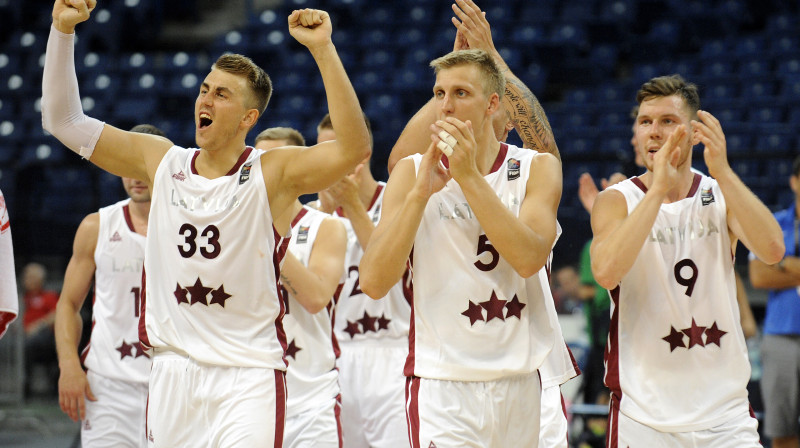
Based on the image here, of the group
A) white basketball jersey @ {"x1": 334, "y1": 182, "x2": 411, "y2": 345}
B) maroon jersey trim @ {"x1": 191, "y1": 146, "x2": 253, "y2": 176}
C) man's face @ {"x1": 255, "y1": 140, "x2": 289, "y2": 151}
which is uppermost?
man's face @ {"x1": 255, "y1": 140, "x2": 289, "y2": 151}

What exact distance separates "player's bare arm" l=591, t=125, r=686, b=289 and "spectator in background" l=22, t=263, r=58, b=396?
27.3 feet

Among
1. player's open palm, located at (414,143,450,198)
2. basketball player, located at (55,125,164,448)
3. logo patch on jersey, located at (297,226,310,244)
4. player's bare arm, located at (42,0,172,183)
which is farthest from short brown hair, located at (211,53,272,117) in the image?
basketball player, located at (55,125,164,448)

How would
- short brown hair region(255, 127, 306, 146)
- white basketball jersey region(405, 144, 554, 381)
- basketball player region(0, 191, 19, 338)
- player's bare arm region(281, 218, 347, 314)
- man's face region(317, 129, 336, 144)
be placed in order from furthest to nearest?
man's face region(317, 129, 336, 144)
short brown hair region(255, 127, 306, 146)
player's bare arm region(281, 218, 347, 314)
white basketball jersey region(405, 144, 554, 381)
basketball player region(0, 191, 19, 338)

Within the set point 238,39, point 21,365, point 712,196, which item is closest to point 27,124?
point 238,39

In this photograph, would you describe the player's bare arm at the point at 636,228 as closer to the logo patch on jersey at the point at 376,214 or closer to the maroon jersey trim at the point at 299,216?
the maroon jersey trim at the point at 299,216

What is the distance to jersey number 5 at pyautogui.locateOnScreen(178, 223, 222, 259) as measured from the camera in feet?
14.6

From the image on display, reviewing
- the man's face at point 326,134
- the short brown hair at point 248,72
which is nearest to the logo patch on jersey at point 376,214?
the man's face at point 326,134

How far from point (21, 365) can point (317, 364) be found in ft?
21.5

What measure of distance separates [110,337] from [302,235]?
4.66 ft

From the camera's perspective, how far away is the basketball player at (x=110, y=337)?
618 centimetres

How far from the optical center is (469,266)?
4.30 m

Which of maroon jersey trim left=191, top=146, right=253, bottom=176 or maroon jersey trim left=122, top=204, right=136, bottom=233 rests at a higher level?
maroon jersey trim left=191, top=146, right=253, bottom=176

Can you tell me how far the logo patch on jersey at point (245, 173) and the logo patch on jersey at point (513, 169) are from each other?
1202 mm

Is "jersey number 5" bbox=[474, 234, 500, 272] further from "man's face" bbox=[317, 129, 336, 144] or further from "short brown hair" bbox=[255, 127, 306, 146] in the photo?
"man's face" bbox=[317, 129, 336, 144]
